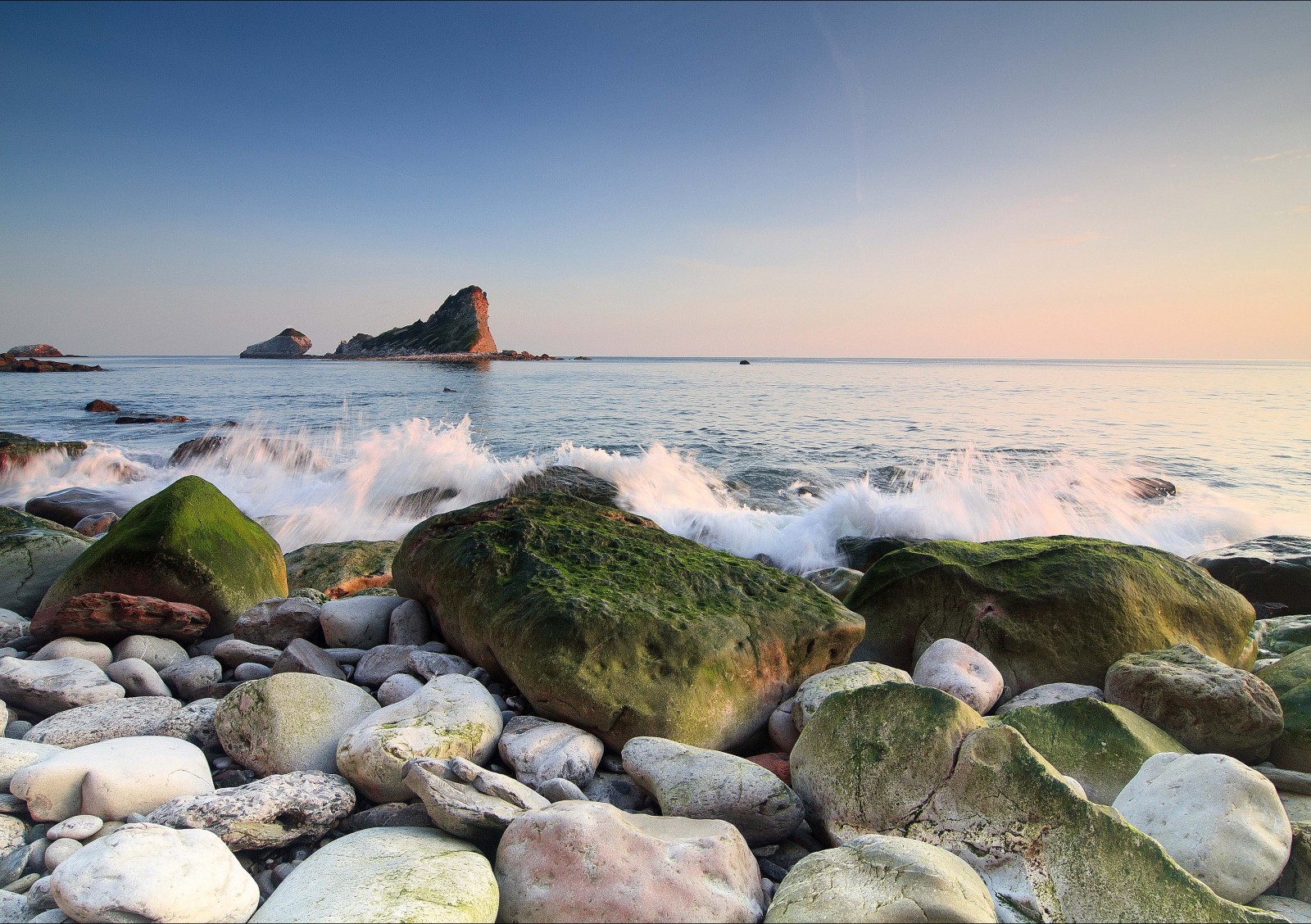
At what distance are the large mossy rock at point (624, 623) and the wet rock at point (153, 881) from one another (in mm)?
1424

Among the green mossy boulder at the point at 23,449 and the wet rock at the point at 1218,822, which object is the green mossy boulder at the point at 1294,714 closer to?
the wet rock at the point at 1218,822

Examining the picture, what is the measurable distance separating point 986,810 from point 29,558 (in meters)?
6.03

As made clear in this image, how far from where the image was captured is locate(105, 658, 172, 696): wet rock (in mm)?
3420

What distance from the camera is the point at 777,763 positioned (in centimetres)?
303

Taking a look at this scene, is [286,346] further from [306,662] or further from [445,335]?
[306,662]

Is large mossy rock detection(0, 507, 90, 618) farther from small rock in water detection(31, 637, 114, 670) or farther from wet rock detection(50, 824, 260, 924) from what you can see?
wet rock detection(50, 824, 260, 924)

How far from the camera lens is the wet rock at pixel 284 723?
2.81 meters

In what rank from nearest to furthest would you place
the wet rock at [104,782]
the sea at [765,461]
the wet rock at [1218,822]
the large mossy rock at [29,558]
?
the wet rock at [1218,822], the wet rock at [104,782], the large mossy rock at [29,558], the sea at [765,461]

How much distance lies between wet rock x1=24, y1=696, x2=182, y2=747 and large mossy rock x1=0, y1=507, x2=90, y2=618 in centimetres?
229

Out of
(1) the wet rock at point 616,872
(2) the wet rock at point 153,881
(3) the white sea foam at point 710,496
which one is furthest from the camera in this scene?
(3) the white sea foam at point 710,496

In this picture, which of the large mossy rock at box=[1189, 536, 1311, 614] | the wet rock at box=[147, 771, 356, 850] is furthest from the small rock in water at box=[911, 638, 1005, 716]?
the large mossy rock at box=[1189, 536, 1311, 614]

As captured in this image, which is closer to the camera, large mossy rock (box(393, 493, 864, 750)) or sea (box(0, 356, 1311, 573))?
large mossy rock (box(393, 493, 864, 750))

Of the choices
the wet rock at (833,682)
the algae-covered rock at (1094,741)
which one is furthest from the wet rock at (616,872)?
the algae-covered rock at (1094,741)

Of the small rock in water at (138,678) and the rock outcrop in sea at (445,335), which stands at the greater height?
the rock outcrop in sea at (445,335)
